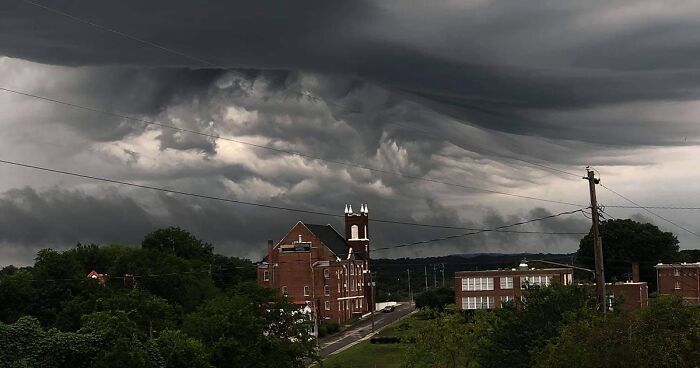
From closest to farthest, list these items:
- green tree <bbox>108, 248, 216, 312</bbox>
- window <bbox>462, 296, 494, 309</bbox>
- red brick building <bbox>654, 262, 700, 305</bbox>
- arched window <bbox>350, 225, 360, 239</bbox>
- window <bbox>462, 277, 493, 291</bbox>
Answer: green tree <bbox>108, 248, 216, 312</bbox> < red brick building <bbox>654, 262, 700, 305</bbox> < window <bbox>462, 296, 494, 309</bbox> < window <bbox>462, 277, 493, 291</bbox> < arched window <bbox>350, 225, 360, 239</bbox>

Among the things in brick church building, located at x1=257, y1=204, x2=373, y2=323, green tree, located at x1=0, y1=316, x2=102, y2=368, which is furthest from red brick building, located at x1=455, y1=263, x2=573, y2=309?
green tree, located at x1=0, y1=316, x2=102, y2=368

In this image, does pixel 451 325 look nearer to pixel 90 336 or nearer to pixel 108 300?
pixel 90 336

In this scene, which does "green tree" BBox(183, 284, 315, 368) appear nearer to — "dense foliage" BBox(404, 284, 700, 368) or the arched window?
"dense foliage" BBox(404, 284, 700, 368)

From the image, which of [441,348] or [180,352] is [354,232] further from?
[441,348]

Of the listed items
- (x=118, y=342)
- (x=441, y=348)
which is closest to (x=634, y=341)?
(x=441, y=348)

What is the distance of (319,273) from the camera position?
154 meters

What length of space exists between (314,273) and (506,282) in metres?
38.0

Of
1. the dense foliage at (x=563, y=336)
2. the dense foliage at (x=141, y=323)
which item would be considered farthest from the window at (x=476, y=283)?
the dense foliage at (x=563, y=336)

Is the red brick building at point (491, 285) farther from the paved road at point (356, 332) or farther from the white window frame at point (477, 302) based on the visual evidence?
the paved road at point (356, 332)

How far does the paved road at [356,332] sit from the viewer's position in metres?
120

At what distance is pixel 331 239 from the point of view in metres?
170

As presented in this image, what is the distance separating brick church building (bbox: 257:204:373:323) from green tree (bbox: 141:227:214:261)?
13034mm

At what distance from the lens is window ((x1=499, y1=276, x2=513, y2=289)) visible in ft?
432

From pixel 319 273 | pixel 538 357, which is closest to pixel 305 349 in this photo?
pixel 538 357
